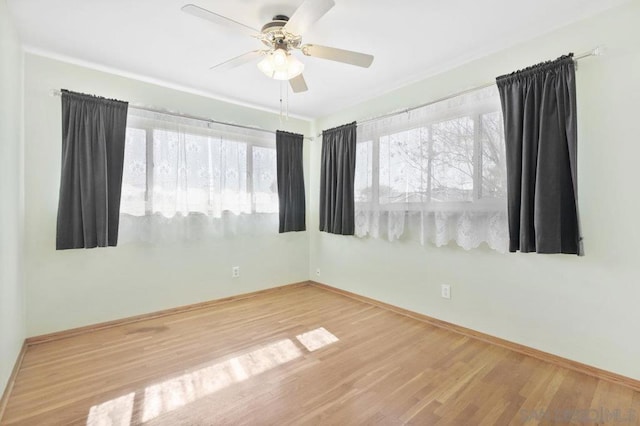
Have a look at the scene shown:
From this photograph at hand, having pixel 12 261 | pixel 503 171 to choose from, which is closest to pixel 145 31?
pixel 12 261

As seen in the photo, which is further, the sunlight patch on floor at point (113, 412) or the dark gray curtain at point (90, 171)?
the dark gray curtain at point (90, 171)

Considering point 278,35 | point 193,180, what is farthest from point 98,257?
point 278,35

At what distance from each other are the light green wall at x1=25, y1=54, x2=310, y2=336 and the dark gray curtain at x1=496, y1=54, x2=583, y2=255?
2856 mm

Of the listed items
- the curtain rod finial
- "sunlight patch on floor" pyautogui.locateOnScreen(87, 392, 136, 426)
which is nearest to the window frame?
the curtain rod finial

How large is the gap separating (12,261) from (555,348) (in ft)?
12.7

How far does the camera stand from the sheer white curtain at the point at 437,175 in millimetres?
2508

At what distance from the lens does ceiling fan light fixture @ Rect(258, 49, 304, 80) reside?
6.84 ft

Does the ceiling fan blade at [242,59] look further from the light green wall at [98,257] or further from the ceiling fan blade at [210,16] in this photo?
the light green wall at [98,257]

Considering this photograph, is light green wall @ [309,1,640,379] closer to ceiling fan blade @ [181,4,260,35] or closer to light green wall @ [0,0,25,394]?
ceiling fan blade @ [181,4,260,35]

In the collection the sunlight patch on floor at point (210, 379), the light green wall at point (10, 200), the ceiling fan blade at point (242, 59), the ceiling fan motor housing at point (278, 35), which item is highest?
the ceiling fan motor housing at point (278, 35)

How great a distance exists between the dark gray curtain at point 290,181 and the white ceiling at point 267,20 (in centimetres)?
103

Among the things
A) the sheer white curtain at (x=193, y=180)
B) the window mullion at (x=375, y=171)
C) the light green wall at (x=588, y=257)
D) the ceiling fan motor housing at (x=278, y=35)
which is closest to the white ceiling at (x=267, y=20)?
the ceiling fan motor housing at (x=278, y=35)

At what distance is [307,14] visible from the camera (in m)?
1.69

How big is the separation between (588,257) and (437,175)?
1249mm
